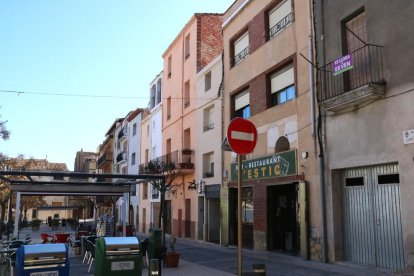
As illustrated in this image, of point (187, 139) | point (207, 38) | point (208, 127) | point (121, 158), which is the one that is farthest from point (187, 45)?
point (121, 158)

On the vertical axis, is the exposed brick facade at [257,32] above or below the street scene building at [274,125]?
above

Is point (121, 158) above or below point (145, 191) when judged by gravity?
above

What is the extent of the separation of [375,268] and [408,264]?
1.36m

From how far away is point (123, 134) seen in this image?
152 feet

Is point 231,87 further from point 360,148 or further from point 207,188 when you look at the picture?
point 360,148

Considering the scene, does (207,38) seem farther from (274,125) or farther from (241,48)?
(274,125)

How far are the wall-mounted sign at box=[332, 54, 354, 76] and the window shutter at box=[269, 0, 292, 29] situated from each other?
179 inches

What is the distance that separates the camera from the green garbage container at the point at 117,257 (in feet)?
24.1

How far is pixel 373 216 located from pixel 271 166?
5184mm

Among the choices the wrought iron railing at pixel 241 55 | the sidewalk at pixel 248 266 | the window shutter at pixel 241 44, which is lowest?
the sidewalk at pixel 248 266

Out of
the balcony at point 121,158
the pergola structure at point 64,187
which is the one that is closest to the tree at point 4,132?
the pergola structure at point 64,187

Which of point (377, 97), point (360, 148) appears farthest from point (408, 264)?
point (377, 97)

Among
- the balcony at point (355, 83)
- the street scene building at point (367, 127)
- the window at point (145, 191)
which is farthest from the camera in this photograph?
the window at point (145, 191)

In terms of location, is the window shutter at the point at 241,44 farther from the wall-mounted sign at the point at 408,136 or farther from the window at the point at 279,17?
the wall-mounted sign at the point at 408,136
